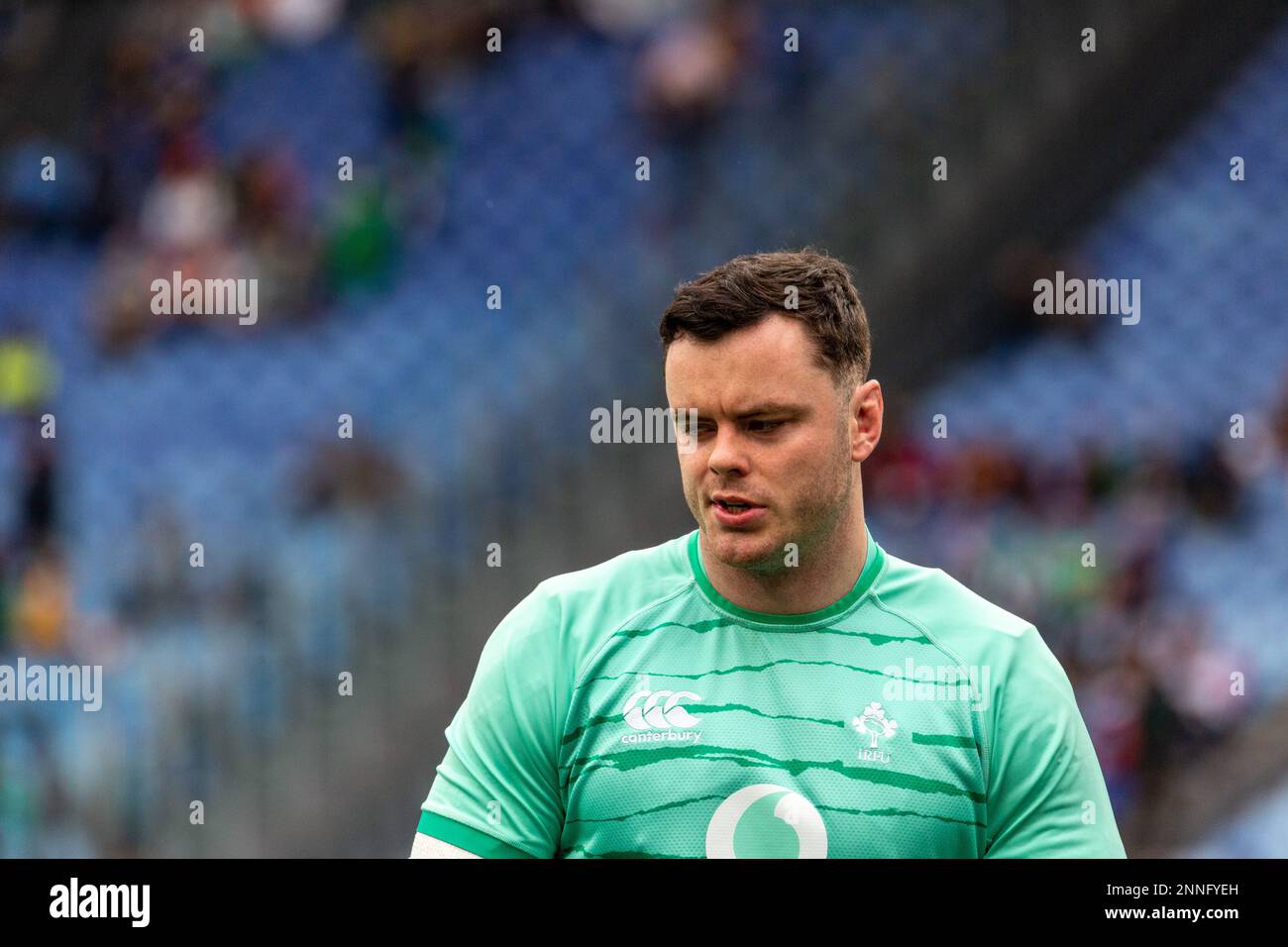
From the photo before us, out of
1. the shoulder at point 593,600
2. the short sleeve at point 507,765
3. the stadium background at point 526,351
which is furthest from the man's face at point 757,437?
the stadium background at point 526,351

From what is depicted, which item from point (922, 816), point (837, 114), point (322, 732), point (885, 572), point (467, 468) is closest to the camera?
point (922, 816)

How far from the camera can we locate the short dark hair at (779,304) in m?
2.36

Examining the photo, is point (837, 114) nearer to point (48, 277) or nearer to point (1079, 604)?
point (1079, 604)

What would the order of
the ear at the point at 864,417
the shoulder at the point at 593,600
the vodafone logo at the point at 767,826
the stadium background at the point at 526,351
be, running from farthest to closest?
1. the stadium background at the point at 526,351
2. the ear at the point at 864,417
3. the shoulder at the point at 593,600
4. the vodafone logo at the point at 767,826

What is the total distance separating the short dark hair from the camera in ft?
7.74

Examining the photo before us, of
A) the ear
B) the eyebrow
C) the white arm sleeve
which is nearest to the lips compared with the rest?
the eyebrow

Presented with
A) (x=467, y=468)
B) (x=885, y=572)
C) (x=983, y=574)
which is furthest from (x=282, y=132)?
(x=885, y=572)

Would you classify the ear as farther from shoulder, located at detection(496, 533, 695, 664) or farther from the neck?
shoulder, located at detection(496, 533, 695, 664)

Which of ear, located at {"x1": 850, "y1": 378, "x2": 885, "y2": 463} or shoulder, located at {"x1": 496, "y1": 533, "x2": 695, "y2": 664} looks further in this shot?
ear, located at {"x1": 850, "y1": 378, "x2": 885, "y2": 463}

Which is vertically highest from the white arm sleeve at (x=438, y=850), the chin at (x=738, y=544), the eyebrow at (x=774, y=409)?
the eyebrow at (x=774, y=409)

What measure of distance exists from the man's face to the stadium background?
4023mm

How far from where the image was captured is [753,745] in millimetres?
2312

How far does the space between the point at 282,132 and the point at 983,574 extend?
395cm

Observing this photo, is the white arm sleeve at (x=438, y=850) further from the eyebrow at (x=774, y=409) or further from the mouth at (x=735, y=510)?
the eyebrow at (x=774, y=409)
